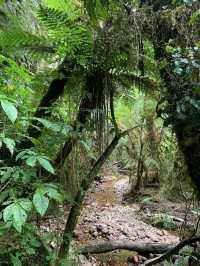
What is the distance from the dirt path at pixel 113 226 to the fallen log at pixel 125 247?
0.16 meters

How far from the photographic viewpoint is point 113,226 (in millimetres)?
6219

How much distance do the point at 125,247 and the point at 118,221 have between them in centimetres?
194

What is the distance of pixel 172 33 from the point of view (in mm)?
2455

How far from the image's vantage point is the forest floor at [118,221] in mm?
5441

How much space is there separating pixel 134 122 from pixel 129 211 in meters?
1.95

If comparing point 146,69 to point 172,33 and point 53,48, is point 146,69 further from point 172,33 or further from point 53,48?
point 53,48

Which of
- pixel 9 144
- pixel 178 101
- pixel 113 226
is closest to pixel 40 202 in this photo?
pixel 9 144

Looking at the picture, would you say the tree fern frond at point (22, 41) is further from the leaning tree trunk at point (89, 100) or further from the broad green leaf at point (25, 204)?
the broad green leaf at point (25, 204)

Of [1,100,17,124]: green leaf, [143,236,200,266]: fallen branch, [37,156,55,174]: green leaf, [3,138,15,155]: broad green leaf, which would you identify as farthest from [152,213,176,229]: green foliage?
[1,100,17,124]: green leaf

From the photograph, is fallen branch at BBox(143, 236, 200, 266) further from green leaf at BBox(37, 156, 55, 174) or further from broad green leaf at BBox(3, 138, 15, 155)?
broad green leaf at BBox(3, 138, 15, 155)

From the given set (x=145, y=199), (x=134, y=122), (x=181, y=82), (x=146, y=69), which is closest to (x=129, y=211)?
(x=145, y=199)

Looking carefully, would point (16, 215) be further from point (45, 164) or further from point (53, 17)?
point (53, 17)

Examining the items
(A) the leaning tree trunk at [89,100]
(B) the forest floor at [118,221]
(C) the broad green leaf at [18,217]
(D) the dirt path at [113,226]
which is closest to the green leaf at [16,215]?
(C) the broad green leaf at [18,217]

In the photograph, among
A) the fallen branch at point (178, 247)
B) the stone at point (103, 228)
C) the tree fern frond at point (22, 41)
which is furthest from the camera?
the stone at point (103, 228)
